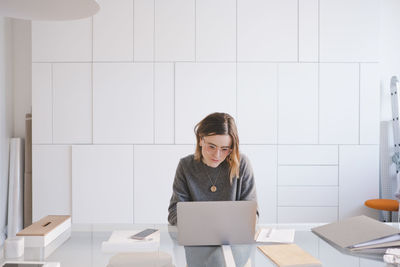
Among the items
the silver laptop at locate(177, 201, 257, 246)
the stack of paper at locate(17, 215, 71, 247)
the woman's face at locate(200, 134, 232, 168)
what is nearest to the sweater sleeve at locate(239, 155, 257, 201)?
the woman's face at locate(200, 134, 232, 168)

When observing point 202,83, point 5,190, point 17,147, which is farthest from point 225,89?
point 5,190

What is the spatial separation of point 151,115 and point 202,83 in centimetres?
61

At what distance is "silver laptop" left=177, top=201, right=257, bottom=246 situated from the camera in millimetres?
1462

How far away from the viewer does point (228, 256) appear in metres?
1.33

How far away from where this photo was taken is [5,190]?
12.9ft

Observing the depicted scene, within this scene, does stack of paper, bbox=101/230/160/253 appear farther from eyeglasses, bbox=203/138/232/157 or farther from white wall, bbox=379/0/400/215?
white wall, bbox=379/0/400/215

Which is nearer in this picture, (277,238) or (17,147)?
(277,238)

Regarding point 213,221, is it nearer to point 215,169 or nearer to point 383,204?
point 215,169

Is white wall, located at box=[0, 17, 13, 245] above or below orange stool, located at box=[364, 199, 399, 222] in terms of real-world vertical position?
above

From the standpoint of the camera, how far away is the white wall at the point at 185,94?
371 centimetres

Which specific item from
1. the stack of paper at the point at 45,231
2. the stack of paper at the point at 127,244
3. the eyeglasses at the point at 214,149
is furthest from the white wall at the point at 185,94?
the stack of paper at the point at 127,244

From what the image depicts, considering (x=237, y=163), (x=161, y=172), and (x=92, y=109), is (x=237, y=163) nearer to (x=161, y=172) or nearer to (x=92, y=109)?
(x=161, y=172)

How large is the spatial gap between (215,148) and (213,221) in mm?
720

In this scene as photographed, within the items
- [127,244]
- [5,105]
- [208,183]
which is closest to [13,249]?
[127,244]
